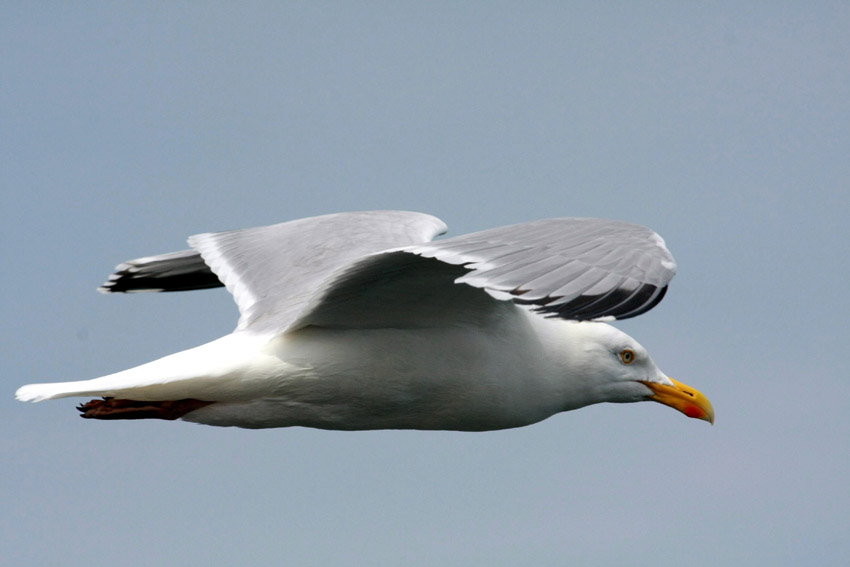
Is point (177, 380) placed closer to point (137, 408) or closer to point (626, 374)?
point (137, 408)

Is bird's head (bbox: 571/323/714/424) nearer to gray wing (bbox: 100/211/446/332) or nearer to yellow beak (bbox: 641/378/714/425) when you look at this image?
yellow beak (bbox: 641/378/714/425)

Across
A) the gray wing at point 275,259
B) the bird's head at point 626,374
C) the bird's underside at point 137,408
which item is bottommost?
the bird's underside at point 137,408

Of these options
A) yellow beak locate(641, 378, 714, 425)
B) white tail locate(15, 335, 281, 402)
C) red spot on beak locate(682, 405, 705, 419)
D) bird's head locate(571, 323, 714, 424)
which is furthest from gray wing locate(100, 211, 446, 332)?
red spot on beak locate(682, 405, 705, 419)

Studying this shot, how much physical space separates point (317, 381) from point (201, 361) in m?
0.70

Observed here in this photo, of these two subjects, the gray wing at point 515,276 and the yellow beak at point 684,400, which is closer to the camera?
the gray wing at point 515,276

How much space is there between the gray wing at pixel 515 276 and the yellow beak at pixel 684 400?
6.20ft

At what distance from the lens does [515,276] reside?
662cm

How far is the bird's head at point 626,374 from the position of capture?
30.3 ft

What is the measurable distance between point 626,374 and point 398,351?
1.89m

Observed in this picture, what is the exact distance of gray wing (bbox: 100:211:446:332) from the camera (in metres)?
8.78

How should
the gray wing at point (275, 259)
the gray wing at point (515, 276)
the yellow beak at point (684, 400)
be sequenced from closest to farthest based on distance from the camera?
the gray wing at point (515, 276) < the gray wing at point (275, 259) < the yellow beak at point (684, 400)

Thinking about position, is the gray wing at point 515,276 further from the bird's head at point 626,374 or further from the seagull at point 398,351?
the bird's head at point 626,374

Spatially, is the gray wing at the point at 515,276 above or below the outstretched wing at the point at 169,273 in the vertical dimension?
below

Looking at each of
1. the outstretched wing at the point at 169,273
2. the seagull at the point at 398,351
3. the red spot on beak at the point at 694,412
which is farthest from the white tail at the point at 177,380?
the red spot on beak at the point at 694,412
